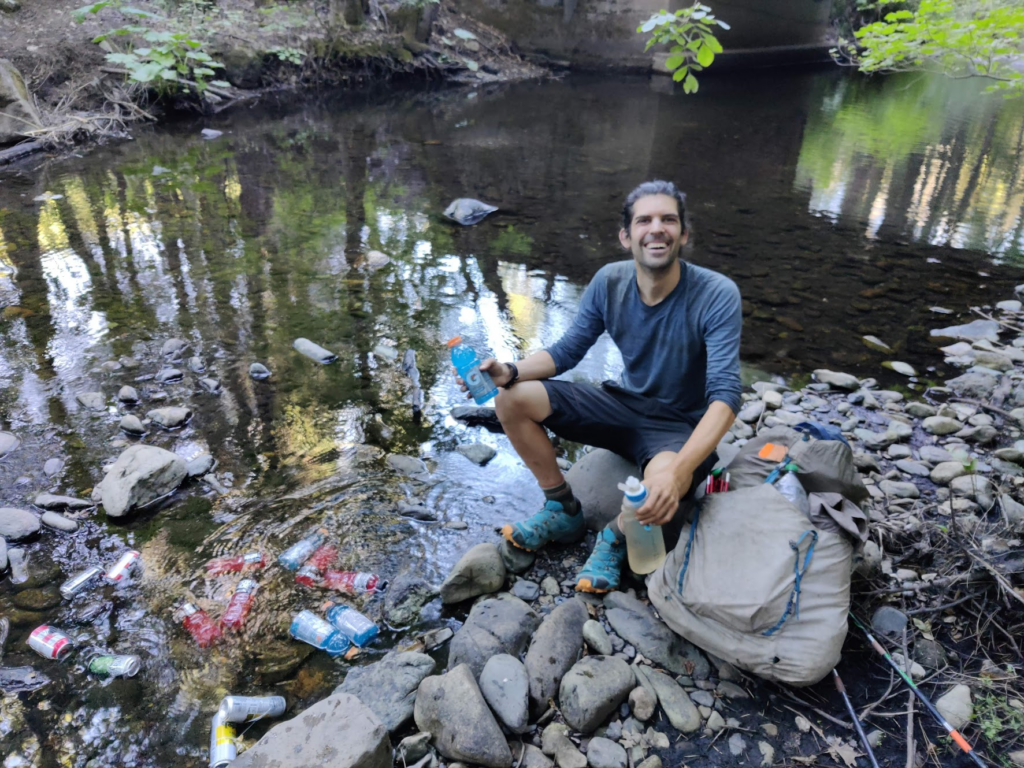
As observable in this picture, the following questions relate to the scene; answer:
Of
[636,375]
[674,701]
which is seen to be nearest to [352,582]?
[674,701]

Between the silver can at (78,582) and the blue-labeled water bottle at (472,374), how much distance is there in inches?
72.7

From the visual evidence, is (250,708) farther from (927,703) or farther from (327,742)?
(927,703)

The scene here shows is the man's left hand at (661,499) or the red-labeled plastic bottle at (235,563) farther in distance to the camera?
the red-labeled plastic bottle at (235,563)

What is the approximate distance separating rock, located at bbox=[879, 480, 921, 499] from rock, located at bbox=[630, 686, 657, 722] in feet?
6.01

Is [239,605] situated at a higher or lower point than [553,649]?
lower

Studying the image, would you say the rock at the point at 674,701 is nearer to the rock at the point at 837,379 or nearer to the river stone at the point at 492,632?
the river stone at the point at 492,632

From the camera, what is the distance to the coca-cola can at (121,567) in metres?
2.89

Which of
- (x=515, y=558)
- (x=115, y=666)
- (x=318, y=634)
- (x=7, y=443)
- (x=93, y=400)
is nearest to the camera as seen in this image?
(x=115, y=666)

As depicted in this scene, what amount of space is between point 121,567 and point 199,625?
56 cm

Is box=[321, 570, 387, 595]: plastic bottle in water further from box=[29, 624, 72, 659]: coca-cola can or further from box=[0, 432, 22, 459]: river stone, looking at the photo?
box=[0, 432, 22, 459]: river stone

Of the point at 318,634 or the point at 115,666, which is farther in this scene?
the point at 318,634

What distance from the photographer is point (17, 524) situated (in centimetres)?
311

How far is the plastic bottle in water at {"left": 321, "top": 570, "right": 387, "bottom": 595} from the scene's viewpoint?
2871mm

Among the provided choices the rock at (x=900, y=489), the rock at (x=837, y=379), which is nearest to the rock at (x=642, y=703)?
the rock at (x=900, y=489)
